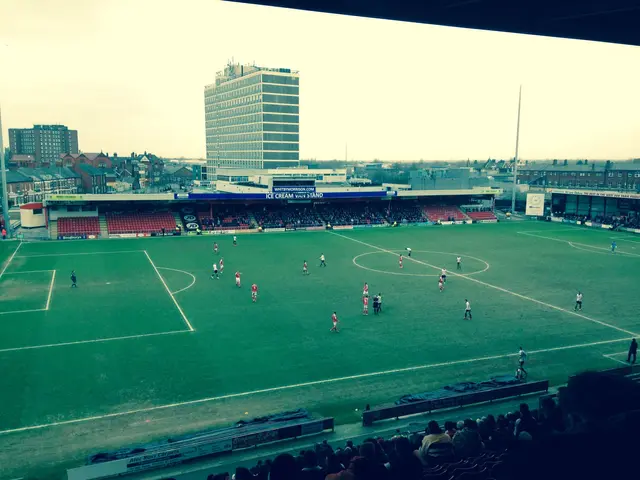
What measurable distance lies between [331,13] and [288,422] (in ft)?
41.3

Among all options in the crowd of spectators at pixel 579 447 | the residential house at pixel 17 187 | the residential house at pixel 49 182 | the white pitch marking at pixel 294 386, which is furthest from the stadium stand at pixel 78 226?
the crowd of spectators at pixel 579 447

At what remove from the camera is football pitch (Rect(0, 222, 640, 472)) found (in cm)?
1970

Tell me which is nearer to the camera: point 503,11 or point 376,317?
point 503,11

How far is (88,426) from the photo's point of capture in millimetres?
17734

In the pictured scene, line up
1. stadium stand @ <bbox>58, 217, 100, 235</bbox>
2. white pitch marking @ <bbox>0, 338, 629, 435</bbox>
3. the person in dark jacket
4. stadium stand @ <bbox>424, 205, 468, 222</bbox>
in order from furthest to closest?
1. stadium stand @ <bbox>424, 205, 468, 222</bbox>
2. stadium stand @ <bbox>58, 217, 100, 235</bbox>
3. the person in dark jacket
4. white pitch marking @ <bbox>0, 338, 629, 435</bbox>

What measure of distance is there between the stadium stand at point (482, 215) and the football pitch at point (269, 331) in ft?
105

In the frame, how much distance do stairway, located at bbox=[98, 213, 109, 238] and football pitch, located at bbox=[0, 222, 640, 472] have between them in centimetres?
1080

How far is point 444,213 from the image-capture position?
3332 inches

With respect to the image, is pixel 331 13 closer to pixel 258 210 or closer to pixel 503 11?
pixel 503 11

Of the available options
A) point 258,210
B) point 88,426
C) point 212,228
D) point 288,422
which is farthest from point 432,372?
point 258,210

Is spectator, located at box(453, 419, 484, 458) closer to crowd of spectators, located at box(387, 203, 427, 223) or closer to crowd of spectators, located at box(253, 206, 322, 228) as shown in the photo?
crowd of spectators, located at box(253, 206, 322, 228)

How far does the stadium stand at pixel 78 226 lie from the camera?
206 feet

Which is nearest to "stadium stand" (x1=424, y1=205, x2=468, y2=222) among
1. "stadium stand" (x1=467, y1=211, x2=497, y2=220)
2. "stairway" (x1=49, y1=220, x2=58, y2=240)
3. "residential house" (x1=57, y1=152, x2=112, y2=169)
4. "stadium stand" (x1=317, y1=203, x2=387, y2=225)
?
"stadium stand" (x1=467, y1=211, x2=497, y2=220)

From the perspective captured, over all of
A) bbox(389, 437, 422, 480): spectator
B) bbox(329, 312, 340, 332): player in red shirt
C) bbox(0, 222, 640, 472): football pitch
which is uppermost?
bbox(389, 437, 422, 480): spectator
